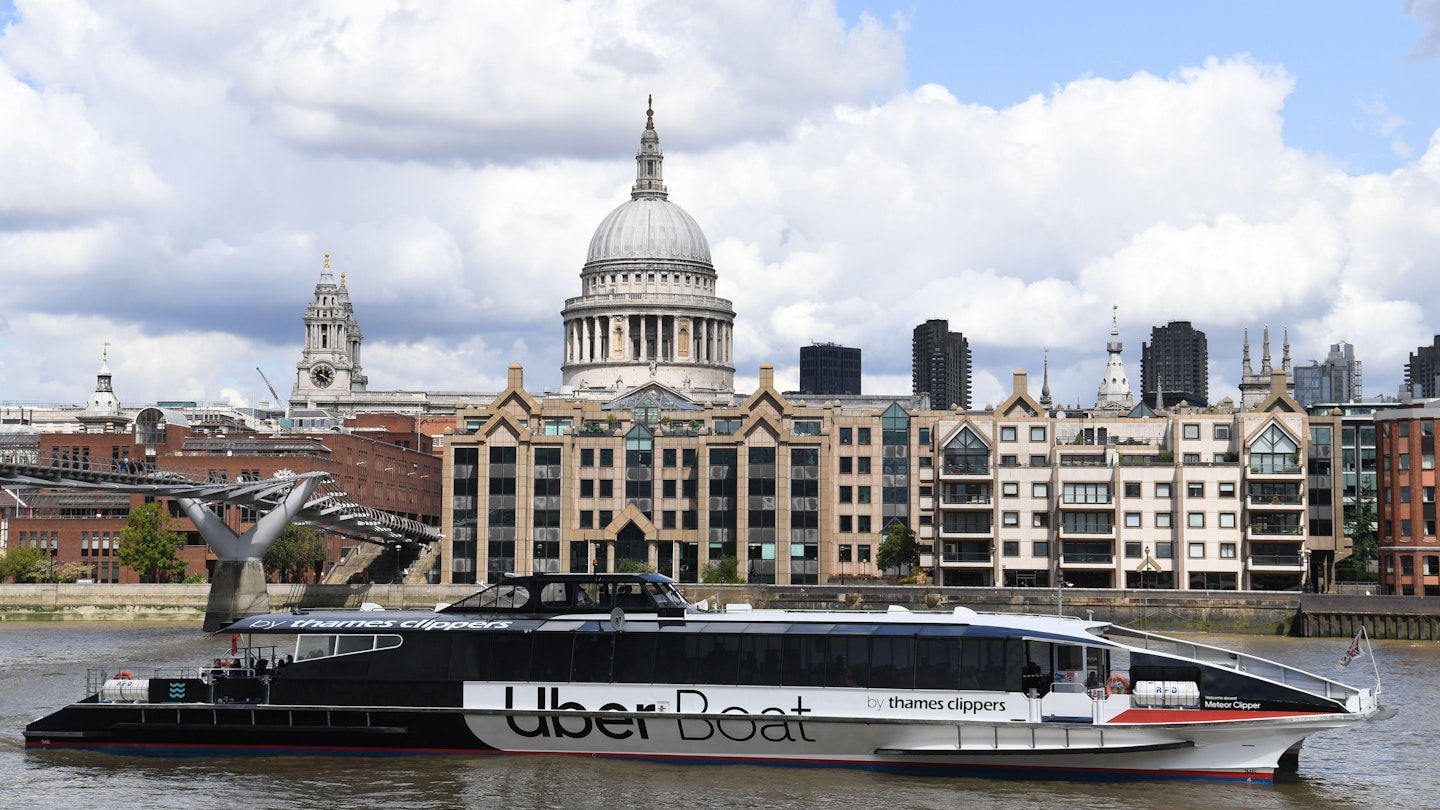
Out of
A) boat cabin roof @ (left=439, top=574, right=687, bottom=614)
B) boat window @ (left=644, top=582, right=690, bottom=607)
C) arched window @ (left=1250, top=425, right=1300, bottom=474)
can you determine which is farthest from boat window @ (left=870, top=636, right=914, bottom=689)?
arched window @ (left=1250, top=425, right=1300, bottom=474)

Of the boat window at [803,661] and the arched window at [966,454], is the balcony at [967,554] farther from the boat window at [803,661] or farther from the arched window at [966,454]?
the boat window at [803,661]

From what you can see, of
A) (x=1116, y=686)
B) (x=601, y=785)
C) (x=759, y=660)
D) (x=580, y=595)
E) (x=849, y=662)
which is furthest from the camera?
(x=580, y=595)

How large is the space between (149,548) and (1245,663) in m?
101

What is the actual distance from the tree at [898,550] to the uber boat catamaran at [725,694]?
78.6 metres

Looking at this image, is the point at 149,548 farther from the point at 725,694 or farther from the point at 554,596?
the point at 725,694

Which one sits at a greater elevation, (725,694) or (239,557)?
(239,557)

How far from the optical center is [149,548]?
436 feet

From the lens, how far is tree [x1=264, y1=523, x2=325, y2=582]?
134750 mm

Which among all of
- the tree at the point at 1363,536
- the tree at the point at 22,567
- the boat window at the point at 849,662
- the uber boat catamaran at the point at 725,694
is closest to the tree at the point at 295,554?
the tree at the point at 22,567

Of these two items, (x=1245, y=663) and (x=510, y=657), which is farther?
(x=510, y=657)

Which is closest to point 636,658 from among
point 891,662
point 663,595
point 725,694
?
point 663,595

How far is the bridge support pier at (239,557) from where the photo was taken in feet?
350

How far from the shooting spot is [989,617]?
47.6 m

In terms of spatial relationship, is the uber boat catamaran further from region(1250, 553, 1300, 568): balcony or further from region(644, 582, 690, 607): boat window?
region(1250, 553, 1300, 568): balcony
